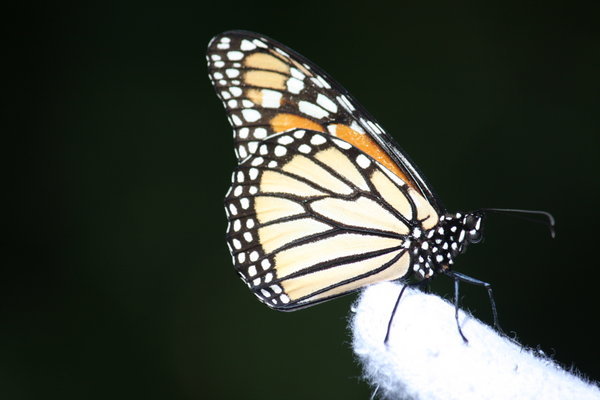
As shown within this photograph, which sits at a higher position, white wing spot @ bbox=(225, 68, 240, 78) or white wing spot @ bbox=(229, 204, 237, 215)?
white wing spot @ bbox=(225, 68, 240, 78)

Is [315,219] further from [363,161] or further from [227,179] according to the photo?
[227,179]

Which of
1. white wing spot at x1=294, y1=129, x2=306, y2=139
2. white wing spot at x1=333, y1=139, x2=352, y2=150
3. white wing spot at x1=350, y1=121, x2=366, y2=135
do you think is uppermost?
white wing spot at x1=294, y1=129, x2=306, y2=139

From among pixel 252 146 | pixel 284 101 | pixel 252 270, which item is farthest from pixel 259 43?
pixel 252 270

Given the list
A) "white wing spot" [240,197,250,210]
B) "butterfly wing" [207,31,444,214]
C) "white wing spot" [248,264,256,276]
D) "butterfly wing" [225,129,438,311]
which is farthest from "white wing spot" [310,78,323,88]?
"white wing spot" [248,264,256,276]

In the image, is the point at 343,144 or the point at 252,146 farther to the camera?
the point at 252,146

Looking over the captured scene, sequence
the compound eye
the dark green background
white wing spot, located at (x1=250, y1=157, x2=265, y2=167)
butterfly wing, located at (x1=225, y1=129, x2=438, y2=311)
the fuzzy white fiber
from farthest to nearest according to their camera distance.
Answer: the dark green background, white wing spot, located at (x1=250, y1=157, x2=265, y2=167), butterfly wing, located at (x1=225, y1=129, x2=438, y2=311), the compound eye, the fuzzy white fiber

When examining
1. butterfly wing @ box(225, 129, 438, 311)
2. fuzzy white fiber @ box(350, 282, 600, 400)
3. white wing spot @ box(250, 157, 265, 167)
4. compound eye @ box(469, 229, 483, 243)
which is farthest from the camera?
white wing spot @ box(250, 157, 265, 167)

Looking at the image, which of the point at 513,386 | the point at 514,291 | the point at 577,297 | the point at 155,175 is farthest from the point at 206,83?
the point at 513,386

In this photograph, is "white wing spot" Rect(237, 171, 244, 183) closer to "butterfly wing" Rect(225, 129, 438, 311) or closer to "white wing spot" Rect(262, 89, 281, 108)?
"butterfly wing" Rect(225, 129, 438, 311)

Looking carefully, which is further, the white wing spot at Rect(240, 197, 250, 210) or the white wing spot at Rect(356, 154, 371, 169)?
the white wing spot at Rect(240, 197, 250, 210)
